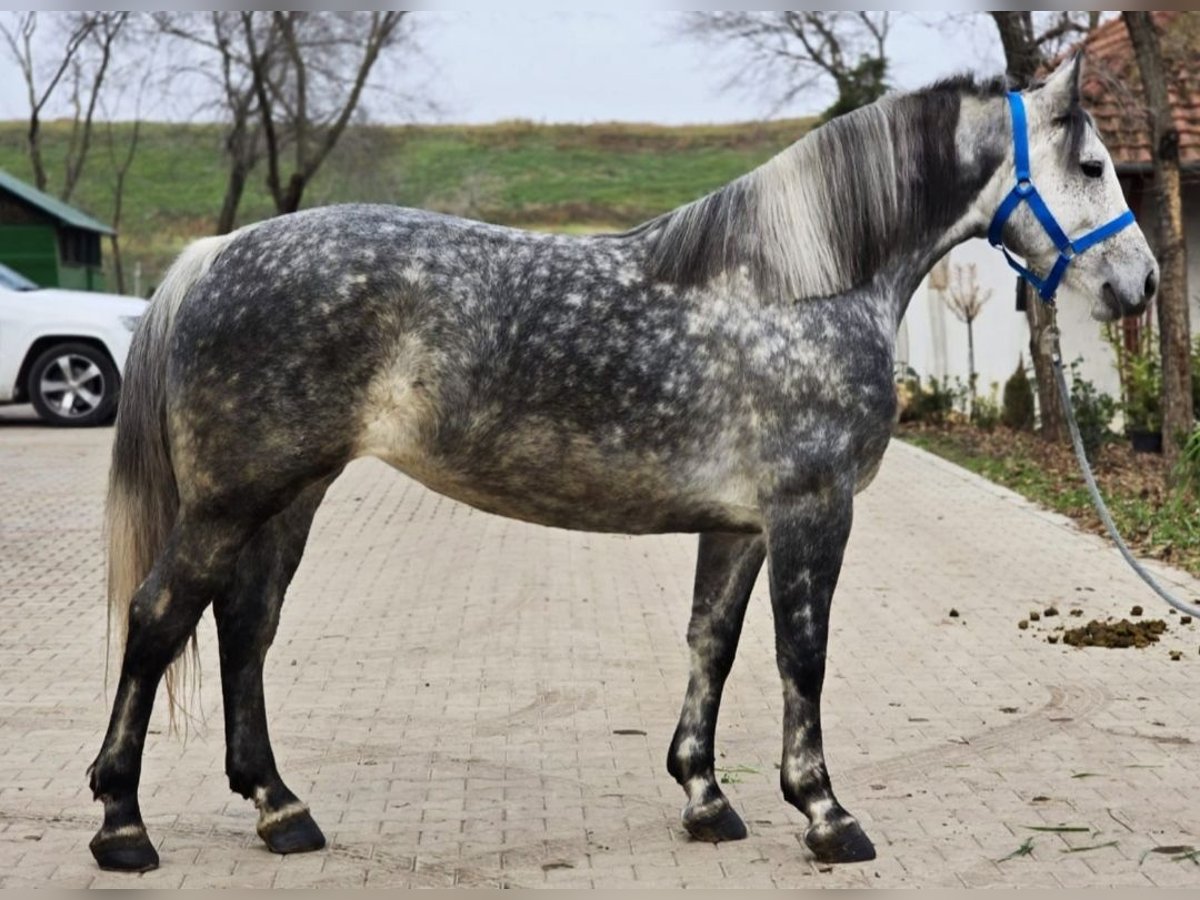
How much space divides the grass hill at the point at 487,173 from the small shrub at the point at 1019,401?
42936mm

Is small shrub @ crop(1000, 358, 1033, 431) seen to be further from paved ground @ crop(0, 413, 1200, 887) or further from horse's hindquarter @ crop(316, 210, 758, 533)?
horse's hindquarter @ crop(316, 210, 758, 533)

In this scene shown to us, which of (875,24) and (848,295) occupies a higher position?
(875,24)

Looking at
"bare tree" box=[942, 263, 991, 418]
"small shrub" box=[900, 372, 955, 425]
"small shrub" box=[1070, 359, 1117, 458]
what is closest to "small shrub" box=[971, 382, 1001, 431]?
"bare tree" box=[942, 263, 991, 418]

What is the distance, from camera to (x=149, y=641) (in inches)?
198

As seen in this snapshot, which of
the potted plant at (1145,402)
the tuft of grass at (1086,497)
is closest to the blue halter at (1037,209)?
the tuft of grass at (1086,497)

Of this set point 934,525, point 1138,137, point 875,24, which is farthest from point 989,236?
point 875,24

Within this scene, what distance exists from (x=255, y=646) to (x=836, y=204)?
84.3 inches

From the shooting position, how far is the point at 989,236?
548 cm

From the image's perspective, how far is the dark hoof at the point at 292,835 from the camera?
526 cm

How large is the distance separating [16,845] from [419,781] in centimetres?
138

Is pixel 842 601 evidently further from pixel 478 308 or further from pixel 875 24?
pixel 875 24

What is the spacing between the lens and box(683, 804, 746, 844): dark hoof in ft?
17.9

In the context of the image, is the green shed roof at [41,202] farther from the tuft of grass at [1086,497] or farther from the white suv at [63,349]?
the tuft of grass at [1086,497]

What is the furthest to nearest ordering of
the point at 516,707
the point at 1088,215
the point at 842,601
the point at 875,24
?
the point at 875,24 → the point at 842,601 → the point at 516,707 → the point at 1088,215
